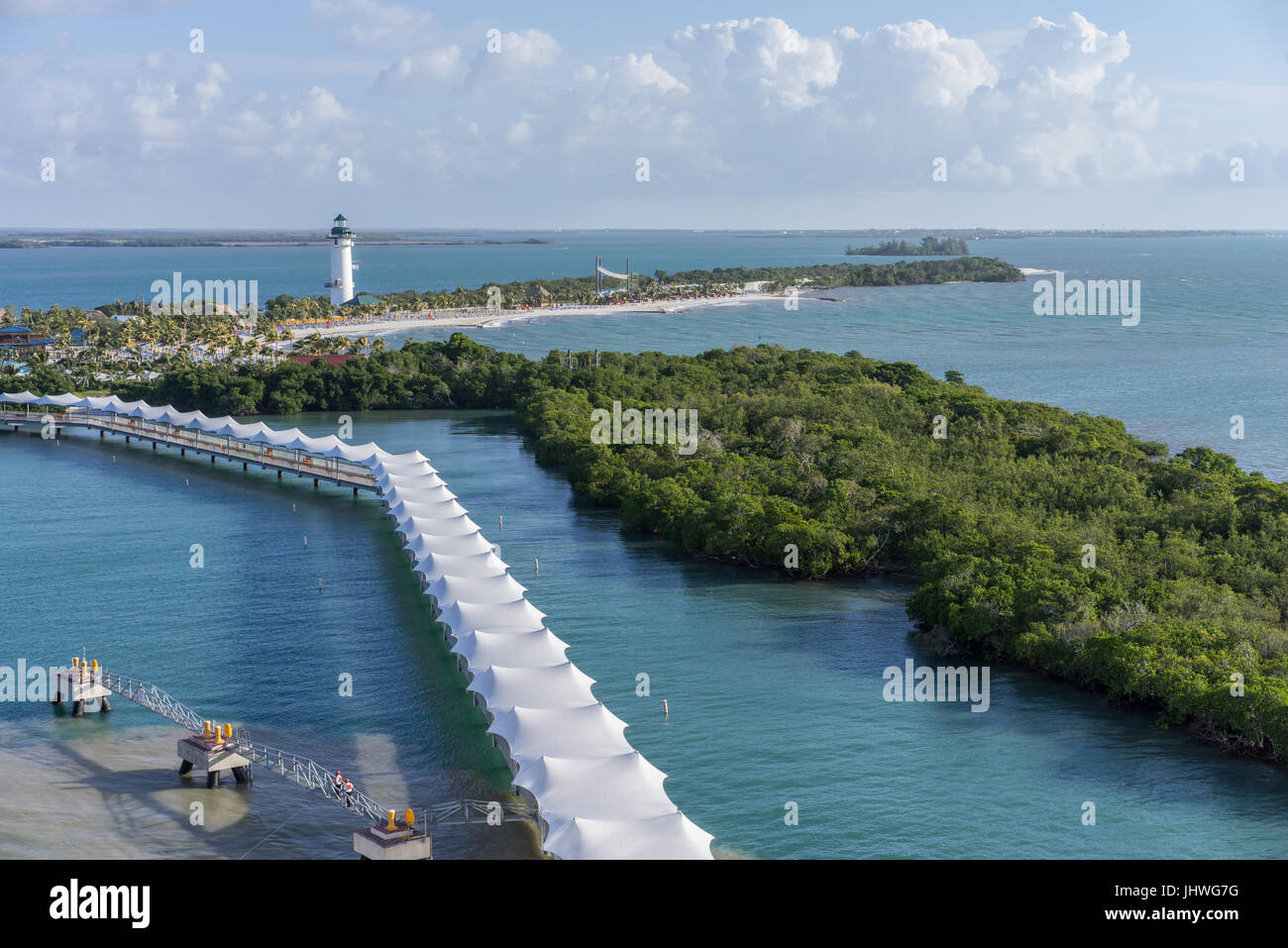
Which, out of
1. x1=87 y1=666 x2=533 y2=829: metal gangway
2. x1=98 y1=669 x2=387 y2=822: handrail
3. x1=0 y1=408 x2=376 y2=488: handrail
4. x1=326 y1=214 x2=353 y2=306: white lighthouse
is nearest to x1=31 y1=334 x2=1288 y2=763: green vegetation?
x1=0 y1=408 x2=376 y2=488: handrail

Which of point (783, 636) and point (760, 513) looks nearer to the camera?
point (783, 636)

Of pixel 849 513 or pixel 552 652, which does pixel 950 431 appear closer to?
pixel 849 513

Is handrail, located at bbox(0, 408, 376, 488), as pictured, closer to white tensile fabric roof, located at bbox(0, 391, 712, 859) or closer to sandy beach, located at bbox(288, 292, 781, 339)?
white tensile fabric roof, located at bbox(0, 391, 712, 859)

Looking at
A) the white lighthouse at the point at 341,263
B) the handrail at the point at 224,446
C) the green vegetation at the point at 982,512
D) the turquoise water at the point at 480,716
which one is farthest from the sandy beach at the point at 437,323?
the turquoise water at the point at 480,716

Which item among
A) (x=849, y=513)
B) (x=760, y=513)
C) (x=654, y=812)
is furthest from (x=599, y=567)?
(x=654, y=812)

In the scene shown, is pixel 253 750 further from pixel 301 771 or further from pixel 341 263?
pixel 341 263

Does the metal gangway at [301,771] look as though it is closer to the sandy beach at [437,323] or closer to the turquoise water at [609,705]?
the turquoise water at [609,705]
